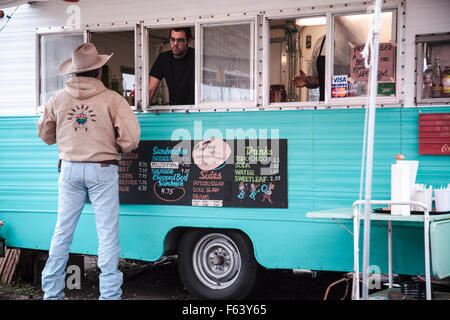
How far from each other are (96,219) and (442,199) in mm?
2741

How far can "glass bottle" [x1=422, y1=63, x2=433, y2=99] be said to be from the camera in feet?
14.4

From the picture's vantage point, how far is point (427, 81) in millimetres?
4395

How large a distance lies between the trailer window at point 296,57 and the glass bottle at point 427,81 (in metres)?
0.88

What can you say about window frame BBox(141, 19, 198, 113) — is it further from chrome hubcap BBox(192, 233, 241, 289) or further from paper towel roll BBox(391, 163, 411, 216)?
paper towel roll BBox(391, 163, 411, 216)

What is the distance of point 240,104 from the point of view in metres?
4.90

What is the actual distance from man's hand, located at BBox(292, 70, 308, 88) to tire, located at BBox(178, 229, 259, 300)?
1.46 m

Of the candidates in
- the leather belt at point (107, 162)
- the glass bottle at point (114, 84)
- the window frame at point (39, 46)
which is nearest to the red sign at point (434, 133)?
the leather belt at point (107, 162)

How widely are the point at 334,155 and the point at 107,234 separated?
201 cm

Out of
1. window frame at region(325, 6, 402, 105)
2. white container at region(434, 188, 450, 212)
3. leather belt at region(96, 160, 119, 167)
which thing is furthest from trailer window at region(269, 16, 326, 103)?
leather belt at region(96, 160, 119, 167)

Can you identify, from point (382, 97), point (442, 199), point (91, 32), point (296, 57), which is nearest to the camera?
point (442, 199)

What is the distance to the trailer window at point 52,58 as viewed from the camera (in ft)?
18.0

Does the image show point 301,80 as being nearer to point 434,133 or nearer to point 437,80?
point 437,80

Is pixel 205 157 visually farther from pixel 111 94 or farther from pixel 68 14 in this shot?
pixel 68 14

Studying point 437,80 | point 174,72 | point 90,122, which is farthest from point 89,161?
point 437,80
